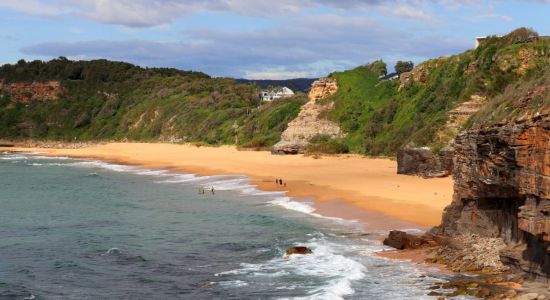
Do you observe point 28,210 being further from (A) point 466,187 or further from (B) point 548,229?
(B) point 548,229

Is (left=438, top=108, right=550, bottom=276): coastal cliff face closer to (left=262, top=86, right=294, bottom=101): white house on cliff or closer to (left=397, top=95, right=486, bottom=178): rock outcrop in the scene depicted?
(left=397, top=95, right=486, bottom=178): rock outcrop

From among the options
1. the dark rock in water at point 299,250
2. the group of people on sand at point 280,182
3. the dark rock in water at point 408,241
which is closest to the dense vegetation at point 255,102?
A: the dark rock in water at point 408,241

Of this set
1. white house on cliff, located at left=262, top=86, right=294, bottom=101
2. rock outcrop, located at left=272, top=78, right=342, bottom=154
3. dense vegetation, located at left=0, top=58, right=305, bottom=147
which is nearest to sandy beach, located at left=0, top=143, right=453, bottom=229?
rock outcrop, located at left=272, top=78, right=342, bottom=154

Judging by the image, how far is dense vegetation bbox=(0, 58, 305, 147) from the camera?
79.1 meters

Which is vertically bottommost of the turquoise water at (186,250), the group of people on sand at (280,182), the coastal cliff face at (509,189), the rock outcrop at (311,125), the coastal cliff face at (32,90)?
the turquoise water at (186,250)

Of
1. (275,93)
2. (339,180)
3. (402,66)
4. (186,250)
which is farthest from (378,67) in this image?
(275,93)

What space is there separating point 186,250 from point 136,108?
303 feet

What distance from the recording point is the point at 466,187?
18.6 metres

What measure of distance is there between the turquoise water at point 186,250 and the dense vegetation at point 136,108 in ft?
120

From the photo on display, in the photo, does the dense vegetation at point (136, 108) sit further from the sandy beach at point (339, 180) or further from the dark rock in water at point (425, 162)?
the dark rock in water at point (425, 162)

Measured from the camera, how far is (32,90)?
127m

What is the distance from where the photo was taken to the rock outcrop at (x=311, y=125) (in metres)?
57.6

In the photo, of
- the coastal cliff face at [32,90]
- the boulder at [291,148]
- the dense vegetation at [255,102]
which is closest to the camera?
the dense vegetation at [255,102]

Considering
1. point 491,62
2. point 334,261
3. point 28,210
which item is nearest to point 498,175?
point 334,261
